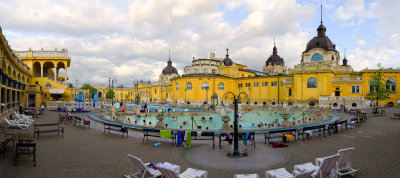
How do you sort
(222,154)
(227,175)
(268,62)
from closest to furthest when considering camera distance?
(227,175), (222,154), (268,62)

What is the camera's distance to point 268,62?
89125mm

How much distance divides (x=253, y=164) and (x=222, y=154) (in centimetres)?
175

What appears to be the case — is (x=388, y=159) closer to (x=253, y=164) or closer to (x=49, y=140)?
(x=253, y=164)

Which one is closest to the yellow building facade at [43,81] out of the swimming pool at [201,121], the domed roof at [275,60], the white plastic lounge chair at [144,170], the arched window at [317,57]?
the swimming pool at [201,121]

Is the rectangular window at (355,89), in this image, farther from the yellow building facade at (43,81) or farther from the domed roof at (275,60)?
the yellow building facade at (43,81)

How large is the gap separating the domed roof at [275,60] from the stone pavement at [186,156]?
254 feet

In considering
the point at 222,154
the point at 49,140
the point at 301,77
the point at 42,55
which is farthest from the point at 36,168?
the point at 301,77

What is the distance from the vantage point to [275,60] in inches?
3447

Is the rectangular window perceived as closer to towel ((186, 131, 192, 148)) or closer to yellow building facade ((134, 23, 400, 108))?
yellow building facade ((134, 23, 400, 108))

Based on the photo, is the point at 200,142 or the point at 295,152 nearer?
the point at 295,152

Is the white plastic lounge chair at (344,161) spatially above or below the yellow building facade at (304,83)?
below

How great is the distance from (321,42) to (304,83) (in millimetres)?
11633

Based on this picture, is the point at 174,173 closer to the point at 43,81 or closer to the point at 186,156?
the point at 186,156

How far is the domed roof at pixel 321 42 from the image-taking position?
1969 inches
